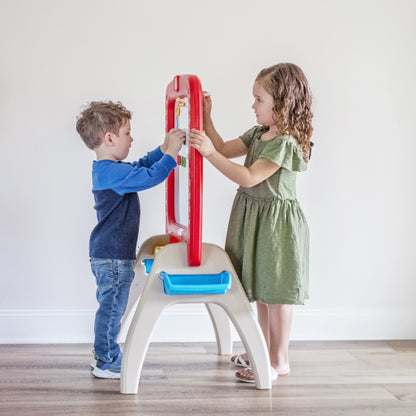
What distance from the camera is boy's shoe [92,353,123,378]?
1.90 m

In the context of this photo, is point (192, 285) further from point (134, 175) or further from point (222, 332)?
point (222, 332)

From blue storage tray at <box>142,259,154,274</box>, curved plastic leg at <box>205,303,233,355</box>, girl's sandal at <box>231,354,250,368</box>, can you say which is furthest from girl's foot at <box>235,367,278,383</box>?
blue storage tray at <box>142,259,154,274</box>

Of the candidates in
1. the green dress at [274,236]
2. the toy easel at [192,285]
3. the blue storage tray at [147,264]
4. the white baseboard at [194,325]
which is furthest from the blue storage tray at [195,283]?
the white baseboard at [194,325]

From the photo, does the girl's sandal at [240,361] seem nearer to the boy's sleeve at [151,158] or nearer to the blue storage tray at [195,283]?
the blue storage tray at [195,283]

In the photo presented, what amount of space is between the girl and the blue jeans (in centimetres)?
31

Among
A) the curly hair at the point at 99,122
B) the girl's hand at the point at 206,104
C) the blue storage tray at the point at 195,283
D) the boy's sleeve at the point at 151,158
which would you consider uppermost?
the girl's hand at the point at 206,104

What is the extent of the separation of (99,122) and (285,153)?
0.51 m

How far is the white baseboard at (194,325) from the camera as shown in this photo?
7.44 ft

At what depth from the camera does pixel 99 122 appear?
193 centimetres

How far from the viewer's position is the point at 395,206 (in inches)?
96.3

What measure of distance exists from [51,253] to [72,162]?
11.9 inches

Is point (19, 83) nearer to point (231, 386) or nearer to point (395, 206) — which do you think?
point (231, 386)

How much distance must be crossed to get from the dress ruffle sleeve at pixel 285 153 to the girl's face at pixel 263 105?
0.23ft

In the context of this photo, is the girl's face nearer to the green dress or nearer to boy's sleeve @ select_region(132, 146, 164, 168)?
the green dress
